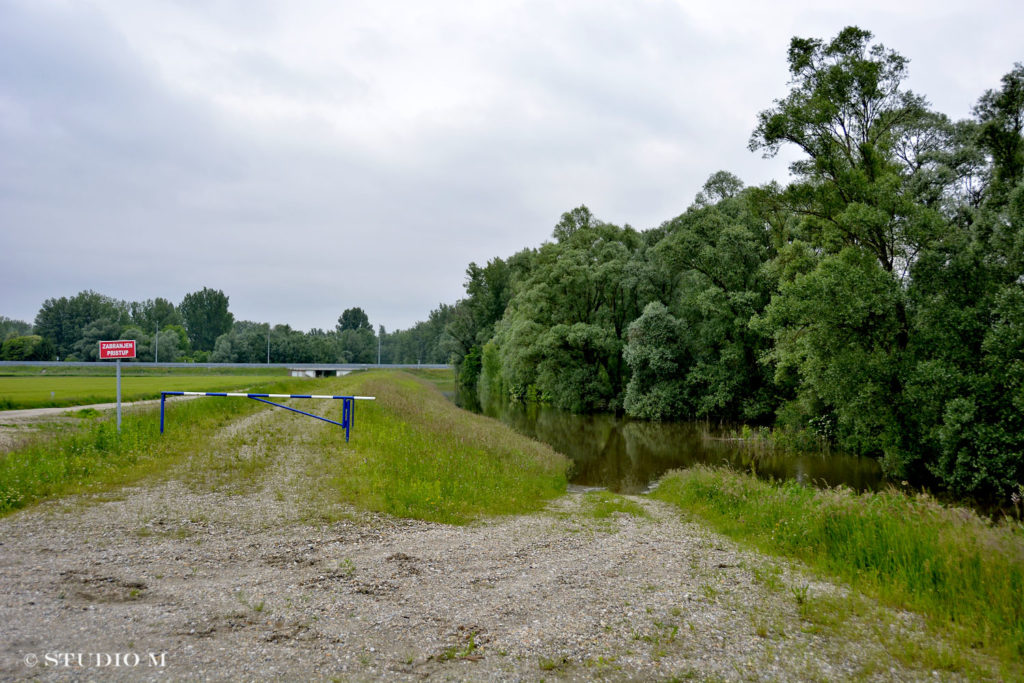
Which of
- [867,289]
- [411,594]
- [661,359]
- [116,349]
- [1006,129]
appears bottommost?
[411,594]

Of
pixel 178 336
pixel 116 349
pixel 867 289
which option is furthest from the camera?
pixel 178 336

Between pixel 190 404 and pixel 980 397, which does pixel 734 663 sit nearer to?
pixel 980 397

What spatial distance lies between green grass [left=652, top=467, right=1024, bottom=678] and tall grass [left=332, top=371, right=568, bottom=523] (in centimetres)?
492

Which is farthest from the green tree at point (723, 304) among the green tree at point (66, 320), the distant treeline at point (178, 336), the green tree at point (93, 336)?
the green tree at point (66, 320)

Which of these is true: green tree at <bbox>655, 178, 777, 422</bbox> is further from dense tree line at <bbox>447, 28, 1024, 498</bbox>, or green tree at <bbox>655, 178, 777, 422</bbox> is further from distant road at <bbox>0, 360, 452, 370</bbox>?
distant road at <bbox>0, 360, 452, 370</bbox>

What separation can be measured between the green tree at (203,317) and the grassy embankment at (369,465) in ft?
528

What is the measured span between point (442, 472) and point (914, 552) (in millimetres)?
9930

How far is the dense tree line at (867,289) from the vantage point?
17.9 m

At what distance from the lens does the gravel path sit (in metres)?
5.68

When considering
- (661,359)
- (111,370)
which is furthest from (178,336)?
(661,359)

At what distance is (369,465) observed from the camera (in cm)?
1532

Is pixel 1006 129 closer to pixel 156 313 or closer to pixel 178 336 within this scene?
pixel 178 336

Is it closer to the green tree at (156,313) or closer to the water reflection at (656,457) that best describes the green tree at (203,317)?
the green tree at (156,313)

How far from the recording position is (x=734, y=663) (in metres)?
5.93
